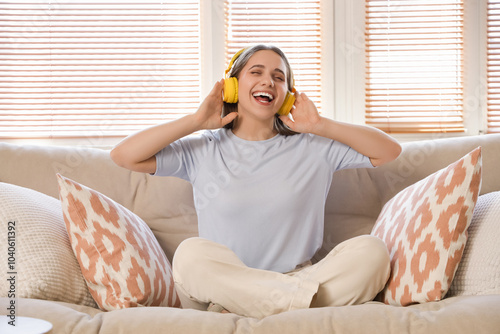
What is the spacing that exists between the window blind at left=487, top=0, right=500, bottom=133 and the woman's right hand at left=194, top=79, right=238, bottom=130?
4.52 ft

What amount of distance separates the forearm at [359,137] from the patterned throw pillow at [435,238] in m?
0.23

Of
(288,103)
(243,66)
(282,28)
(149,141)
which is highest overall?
(282,28)

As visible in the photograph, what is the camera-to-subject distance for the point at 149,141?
6.01 ft

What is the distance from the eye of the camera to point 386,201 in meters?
2.07

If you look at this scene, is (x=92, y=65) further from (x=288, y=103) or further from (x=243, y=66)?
(x=288, y=103)

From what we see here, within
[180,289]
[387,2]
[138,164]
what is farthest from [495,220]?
Answer: [387,2]

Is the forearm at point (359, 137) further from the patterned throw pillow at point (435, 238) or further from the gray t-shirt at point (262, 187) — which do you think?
the patterned throw pillow at point (435, 238)

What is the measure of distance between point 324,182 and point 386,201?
29cm

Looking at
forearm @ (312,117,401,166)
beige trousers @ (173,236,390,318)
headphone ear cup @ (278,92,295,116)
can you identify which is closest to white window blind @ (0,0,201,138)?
headphone ear cup @ (278,92,295,116)

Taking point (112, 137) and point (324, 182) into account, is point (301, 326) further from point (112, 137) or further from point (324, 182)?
point (112, 137)

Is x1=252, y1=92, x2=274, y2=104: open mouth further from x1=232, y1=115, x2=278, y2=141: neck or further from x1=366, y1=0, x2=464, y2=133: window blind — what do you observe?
x1=366, y1=0, x2=464, y2=133: window blind

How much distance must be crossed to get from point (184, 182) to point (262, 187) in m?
0.34

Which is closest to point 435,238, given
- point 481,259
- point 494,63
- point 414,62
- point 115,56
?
point 481,259

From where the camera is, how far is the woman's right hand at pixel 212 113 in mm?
1874
